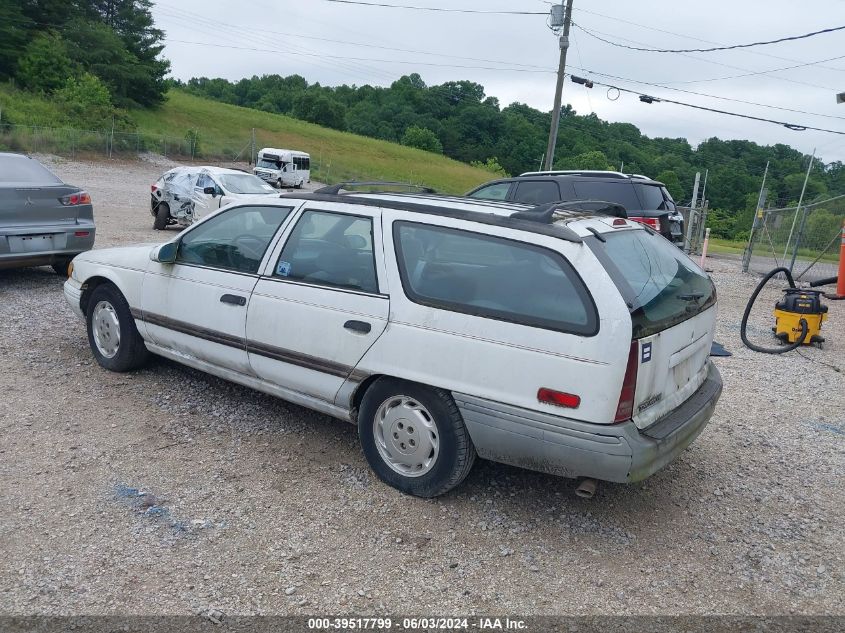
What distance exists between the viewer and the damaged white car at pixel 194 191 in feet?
50.3

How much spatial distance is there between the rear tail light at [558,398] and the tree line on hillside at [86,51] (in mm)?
49875

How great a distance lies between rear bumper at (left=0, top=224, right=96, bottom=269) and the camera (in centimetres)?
756

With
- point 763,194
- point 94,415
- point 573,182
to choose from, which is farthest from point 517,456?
point 763,194

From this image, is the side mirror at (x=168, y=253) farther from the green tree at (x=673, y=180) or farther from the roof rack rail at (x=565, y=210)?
the green tree at (x=673, y=180)

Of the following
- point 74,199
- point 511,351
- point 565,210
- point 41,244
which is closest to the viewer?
point 511,351

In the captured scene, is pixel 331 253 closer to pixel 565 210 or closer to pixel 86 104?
pixel 565 210

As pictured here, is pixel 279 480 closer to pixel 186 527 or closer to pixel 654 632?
pixel 186 527

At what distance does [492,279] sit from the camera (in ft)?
11.6

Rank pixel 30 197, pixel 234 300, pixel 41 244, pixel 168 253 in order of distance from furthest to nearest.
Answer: pixel 41 244 → pixel 30 197 → pixel 168 253 → pixel 234 300

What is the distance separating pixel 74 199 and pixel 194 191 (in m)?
7.58

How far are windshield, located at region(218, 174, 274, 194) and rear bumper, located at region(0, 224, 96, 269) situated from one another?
7.22m

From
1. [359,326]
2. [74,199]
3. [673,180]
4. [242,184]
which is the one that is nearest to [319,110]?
[673,180]

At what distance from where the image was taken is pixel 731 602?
3084 mm

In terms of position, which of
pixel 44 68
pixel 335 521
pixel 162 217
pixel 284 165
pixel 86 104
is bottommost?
pixel 284 165
